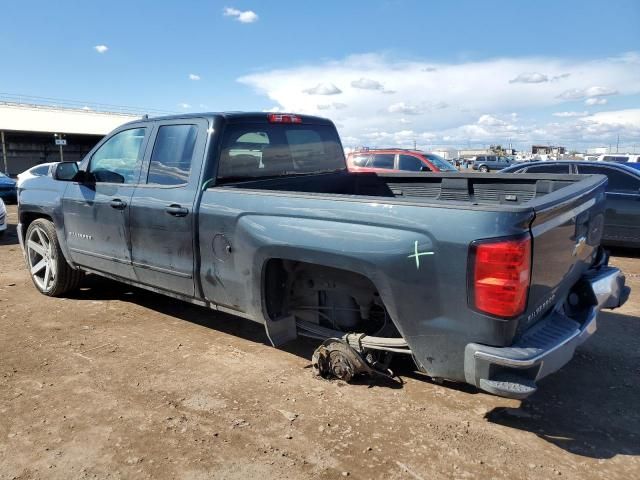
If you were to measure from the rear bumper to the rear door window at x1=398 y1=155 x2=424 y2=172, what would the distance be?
412 inches

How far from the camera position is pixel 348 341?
3.38 m

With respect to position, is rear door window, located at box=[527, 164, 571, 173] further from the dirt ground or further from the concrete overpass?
the concrete overpass

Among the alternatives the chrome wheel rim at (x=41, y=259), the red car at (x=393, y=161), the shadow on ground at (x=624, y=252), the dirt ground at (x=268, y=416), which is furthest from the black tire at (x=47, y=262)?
the red car at (x=393, y=161)

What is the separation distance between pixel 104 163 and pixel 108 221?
0.65 meters

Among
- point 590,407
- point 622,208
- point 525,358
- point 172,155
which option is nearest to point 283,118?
point 172,155

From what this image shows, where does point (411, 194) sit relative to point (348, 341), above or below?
above

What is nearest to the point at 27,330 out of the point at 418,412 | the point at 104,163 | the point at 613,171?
the point at 104,163

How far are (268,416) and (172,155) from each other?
7.42ft

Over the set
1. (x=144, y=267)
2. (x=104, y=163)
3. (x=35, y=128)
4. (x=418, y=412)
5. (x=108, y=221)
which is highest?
(x=35, y=128)

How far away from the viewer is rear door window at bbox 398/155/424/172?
13.2 m

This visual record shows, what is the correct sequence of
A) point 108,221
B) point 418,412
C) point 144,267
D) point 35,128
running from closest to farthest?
1. point 418,412
2. point 144,267
3. point 108,221
4. point 35,128

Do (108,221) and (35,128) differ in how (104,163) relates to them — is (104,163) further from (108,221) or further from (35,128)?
(35,128)

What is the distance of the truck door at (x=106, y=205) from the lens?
4504 millimetres

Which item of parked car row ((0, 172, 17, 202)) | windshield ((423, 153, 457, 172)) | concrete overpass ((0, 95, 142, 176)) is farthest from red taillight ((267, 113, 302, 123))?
concrete overpass ((0, 95, 142, 176))
